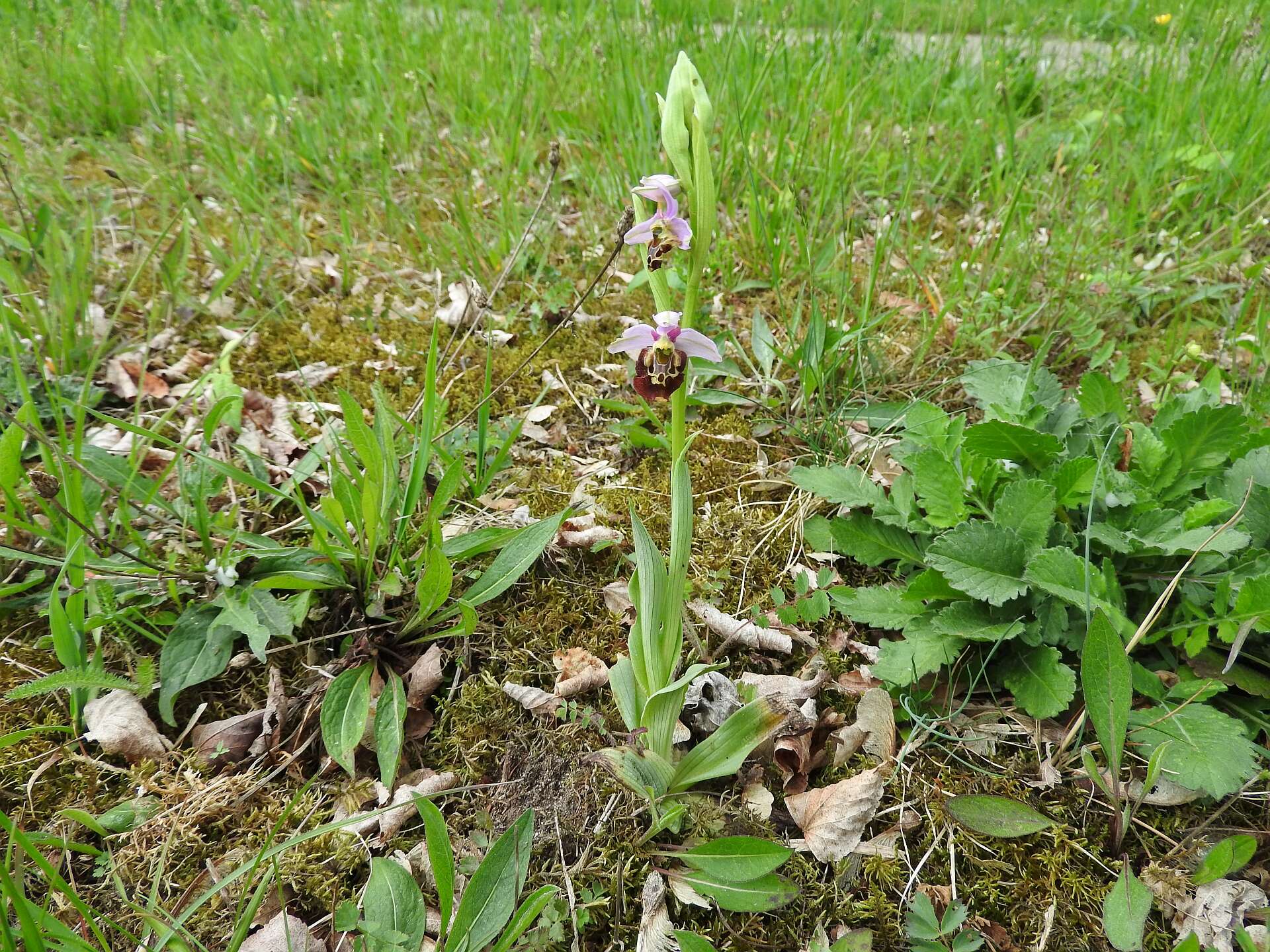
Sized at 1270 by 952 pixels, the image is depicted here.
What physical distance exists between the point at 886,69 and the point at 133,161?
147 inches

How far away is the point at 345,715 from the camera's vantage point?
1.47 metres

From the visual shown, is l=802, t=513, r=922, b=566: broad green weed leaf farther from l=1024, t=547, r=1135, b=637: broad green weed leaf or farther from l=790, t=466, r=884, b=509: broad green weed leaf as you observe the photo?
l=1024, t=547, r=1135, b=637: broad green weed leaf

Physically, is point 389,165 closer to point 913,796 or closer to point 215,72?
point 215,72

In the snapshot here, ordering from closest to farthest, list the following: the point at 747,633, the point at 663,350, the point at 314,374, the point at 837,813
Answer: the point at 663,350 < the point at 837,813 < the point at 747,633 < the point at 314,374

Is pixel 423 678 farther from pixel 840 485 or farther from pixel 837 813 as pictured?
pixel 840 485

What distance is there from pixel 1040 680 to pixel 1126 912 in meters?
0.40

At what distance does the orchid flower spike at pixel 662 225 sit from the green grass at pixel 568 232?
86cm

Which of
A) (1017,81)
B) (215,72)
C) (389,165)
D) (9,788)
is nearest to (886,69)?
(1017,81)

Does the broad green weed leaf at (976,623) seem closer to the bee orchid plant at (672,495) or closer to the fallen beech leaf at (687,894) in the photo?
the bee orchid plant at (672,495)

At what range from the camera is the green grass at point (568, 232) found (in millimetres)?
1718

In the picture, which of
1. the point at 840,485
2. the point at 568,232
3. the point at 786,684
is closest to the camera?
the point at 786,684

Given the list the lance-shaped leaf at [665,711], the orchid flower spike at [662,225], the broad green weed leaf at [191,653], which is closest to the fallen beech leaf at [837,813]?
the lance-shaped leaf at [665,711]

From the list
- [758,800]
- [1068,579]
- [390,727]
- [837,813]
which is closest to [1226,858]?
[1068,579]

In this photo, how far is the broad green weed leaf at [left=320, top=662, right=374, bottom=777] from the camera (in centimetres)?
143
